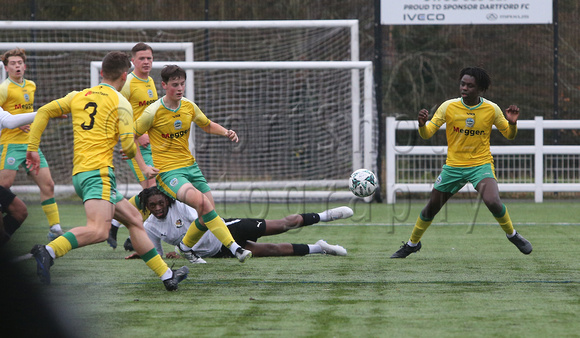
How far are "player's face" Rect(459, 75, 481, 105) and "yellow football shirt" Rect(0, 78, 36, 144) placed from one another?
488 cm

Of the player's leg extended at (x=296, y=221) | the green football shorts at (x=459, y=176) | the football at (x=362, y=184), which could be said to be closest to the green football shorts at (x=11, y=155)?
the player's leg extended at (x=296, y=221)

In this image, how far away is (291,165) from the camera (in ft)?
44.0

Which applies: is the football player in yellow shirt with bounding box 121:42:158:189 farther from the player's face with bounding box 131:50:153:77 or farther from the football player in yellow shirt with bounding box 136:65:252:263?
the football player in yellow shirt with bounding box 136:65:252:263

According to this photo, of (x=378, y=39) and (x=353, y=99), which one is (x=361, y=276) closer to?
(x=353, y=99)

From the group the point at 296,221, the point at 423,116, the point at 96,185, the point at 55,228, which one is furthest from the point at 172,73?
the point at 55,228

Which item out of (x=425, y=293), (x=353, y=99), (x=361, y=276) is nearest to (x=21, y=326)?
(x=425, y=293)

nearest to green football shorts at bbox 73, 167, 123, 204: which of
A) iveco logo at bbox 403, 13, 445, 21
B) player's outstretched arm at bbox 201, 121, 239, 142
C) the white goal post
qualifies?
player's outstretched arm at bbox 201, 121, 239, 142

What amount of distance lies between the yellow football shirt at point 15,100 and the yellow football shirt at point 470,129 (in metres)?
4.59

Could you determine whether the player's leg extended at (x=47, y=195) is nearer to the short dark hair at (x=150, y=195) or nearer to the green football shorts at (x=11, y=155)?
the green football shorts at (x=11, y=155)

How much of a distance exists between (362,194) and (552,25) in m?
7.85

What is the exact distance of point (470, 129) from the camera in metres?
6.82

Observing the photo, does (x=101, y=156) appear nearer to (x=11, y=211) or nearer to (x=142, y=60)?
(x=11, y=211)

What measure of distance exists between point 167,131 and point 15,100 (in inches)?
120

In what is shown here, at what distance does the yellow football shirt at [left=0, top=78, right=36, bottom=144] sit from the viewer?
27.5 ft
